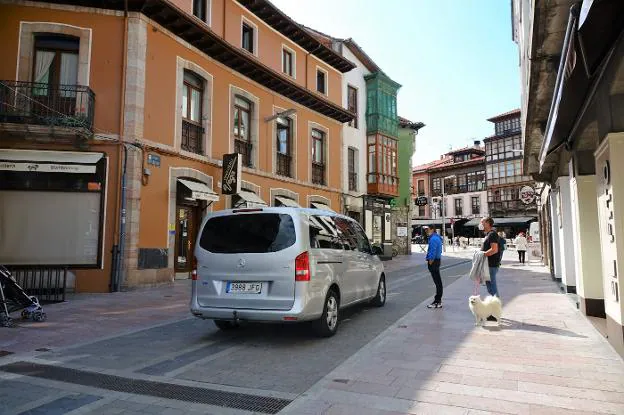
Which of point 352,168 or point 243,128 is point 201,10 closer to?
point 243,128

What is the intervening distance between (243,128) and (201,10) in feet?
14.8

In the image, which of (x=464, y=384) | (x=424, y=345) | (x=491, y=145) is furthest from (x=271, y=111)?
(x=491, y=145)

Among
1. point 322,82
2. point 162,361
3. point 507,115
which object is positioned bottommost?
point 162,361

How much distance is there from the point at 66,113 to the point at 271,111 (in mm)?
8658

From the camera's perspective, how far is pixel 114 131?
41.0 feet

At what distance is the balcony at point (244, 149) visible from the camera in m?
17.3

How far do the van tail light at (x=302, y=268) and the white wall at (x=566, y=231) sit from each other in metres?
7.47

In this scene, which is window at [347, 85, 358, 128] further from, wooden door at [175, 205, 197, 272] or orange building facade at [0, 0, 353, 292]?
wooden door at [175, 205, 197, 272]

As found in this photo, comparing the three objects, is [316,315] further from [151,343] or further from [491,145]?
[491,145]

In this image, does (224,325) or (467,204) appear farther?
(467,204)

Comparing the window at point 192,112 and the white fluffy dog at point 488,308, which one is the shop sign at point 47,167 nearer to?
the window at point 192,112

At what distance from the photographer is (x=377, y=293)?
925 cm

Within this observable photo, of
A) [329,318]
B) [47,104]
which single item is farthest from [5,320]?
[47,104]

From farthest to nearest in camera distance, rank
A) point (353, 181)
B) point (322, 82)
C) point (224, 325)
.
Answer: point (353, 181) < point (322, 82) < point (224, 325)
